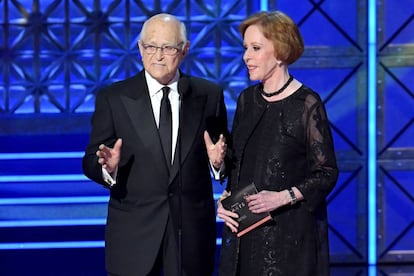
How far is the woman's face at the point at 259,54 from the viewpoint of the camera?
269 cm

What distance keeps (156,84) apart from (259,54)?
0.37 meters

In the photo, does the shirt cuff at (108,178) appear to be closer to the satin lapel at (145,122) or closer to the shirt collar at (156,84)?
the satin lapel at (145,122)

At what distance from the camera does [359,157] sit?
5594 millimetres

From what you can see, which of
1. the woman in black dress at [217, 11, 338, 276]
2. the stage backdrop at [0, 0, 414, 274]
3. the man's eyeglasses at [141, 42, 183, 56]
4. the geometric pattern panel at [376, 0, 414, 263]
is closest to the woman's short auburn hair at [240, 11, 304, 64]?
the woman in black dress at [217, 11, 338, 276]

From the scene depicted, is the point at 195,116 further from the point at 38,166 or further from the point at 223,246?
the point at 38,166

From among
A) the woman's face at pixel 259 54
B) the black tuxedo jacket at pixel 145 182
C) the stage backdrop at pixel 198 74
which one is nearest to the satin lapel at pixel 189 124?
the black tuxedo jacket at pixel 145 182

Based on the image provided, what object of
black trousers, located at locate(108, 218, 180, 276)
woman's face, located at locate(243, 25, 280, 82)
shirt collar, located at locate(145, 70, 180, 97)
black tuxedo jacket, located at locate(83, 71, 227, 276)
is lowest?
black trousers, located at locate(108, 218, 180, 276)

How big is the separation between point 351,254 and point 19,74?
2558 mm

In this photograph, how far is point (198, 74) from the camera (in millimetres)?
5738

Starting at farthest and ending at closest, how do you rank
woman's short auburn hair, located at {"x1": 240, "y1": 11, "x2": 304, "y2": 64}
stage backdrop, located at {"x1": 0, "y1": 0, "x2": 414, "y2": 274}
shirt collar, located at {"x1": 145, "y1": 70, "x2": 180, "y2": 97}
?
1. stage backdrop, located at {"x1": 0, "y1": 0, "x2": 414, "y2": 274}
2. shirt collar, located at {"x1": 145, "y1": 70, "x2": 180, "y2": 97}
3. woman's short auburn hair, located at {"x1": 240, "y1": 11, "x2": 304, "y2": 64}

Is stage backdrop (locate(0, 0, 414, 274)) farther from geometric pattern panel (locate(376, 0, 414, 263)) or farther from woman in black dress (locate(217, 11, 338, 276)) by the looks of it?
woman in black dress (locate(217, 11, 338, 276))

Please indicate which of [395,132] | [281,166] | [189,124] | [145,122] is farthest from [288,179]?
[395,132]

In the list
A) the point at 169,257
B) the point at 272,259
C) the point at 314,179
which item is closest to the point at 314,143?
the point at 314,179

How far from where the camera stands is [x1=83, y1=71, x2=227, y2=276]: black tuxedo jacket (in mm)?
2775
